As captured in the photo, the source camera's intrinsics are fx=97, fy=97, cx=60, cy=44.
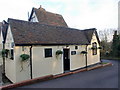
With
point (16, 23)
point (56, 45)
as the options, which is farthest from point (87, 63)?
point (16, 23)

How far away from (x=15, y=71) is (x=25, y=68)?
2.10 feet

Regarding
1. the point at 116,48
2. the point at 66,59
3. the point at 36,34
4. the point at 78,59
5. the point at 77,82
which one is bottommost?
the point at 77,82

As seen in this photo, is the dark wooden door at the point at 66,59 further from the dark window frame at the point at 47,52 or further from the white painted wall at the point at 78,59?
the dark window frame at the point at 47,52

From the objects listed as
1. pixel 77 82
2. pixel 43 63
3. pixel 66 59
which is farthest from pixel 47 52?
pixel 77 82

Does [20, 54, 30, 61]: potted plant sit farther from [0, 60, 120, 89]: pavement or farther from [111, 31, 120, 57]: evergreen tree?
[111, 31, 120, 57]: evergreen tree

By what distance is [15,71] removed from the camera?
6.32 m

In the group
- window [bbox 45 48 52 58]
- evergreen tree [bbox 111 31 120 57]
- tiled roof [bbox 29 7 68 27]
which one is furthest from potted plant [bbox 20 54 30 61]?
evergreen tree [bbox 111 31 120 57]

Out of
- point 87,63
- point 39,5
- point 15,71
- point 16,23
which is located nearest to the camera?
point 15,71

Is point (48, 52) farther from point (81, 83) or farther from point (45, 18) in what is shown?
point (45, 18)

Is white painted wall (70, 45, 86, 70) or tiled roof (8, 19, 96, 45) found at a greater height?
tiled roof (8, 19, 96, 45)

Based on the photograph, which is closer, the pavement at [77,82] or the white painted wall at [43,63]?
the pavement at [77,82]

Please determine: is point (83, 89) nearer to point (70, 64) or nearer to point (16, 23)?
point (70, 64)

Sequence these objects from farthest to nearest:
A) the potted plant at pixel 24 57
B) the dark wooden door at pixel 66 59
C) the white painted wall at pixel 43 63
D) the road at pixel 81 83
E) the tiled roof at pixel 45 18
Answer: the tiled roof at pixel 45 18
the dark wooden door at pixel 66 59
the white painted wall at pixel 43 63
the potted plant at pixel 24 57
the road at pixel 81 83

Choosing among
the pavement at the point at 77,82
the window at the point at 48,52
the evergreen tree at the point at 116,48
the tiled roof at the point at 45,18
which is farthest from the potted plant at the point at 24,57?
the evergreen tree at the point at 116,48
